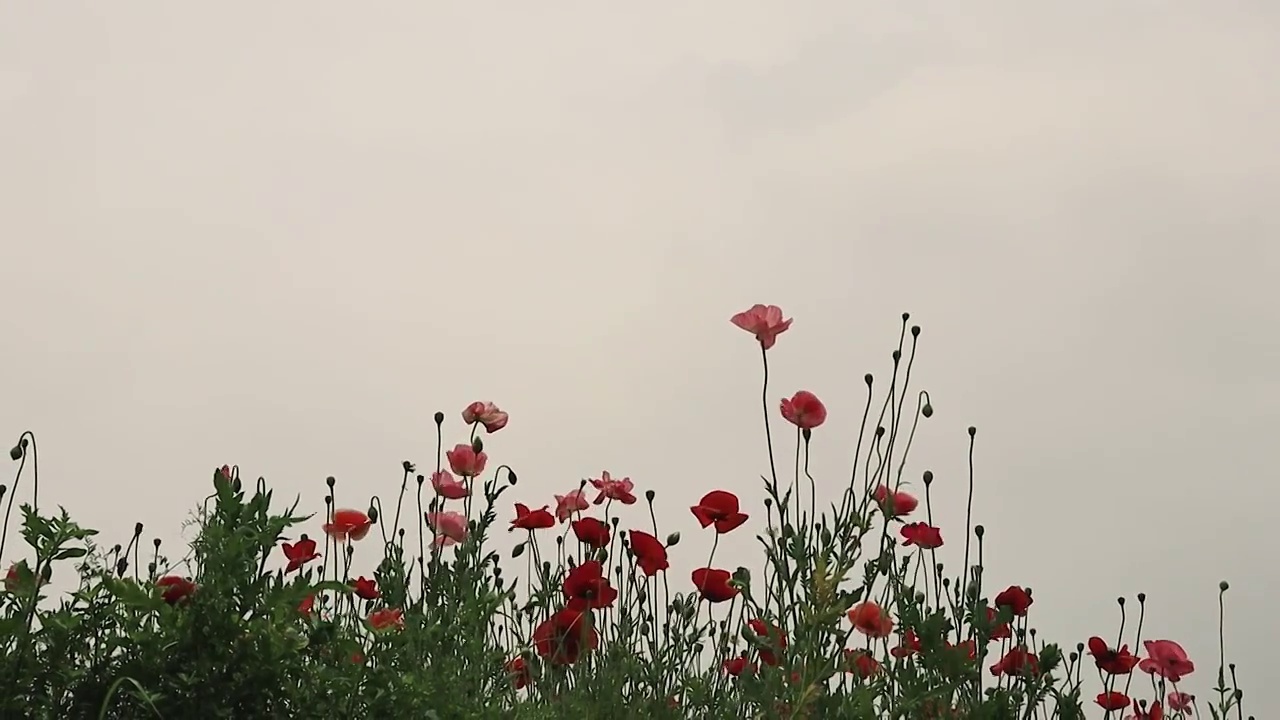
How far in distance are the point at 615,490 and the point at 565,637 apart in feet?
2.17

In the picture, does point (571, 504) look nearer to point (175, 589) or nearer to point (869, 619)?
point (869, 619)

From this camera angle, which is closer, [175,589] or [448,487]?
[175,589]

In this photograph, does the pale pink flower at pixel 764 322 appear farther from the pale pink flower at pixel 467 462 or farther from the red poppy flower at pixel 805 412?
the pale pink flower at pixel 467 462

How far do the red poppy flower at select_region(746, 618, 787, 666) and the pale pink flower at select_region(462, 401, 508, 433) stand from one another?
0.96 m

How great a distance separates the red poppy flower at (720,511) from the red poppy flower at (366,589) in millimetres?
1009

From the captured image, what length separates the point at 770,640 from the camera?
3.32 meters

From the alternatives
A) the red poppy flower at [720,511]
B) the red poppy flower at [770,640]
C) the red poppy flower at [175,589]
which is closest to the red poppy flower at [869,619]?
the red poppy flower at [770,640]

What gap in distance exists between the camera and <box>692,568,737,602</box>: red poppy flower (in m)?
4.16

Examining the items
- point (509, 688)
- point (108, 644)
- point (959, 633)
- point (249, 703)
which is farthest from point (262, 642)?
point (959, 633)

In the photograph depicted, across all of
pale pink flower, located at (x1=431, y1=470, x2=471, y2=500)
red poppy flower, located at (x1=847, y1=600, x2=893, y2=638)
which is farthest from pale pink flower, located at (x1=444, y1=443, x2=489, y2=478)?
red poppy flower, located at (x1=847, y1=600, x2=893, y2=638)

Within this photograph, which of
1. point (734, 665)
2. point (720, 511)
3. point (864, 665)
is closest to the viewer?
point (720, 511)

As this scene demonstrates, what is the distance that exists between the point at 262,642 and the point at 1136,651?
3.26 m

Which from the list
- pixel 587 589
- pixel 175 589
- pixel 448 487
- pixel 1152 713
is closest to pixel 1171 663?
pixel 1152 713

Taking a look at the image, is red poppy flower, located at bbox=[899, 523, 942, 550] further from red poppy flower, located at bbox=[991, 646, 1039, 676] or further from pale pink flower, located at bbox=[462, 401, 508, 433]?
pale pink flower, located at bbox=[462, 401, 508, 433]
